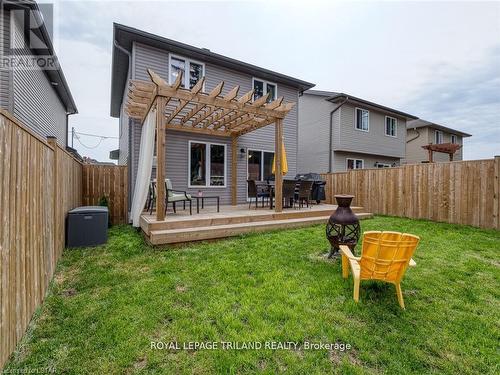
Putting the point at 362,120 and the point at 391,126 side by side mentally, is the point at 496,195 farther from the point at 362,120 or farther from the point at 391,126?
the point at 391,126

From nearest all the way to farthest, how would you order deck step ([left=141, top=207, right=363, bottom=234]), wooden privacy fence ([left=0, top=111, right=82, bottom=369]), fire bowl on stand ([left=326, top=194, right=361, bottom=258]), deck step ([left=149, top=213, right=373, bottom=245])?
wooden privacy fence ([left=0, top=111, right=82, bottom=369])
fire bowl on stand ([left=326, top=194, right=361, bottom=258])
deck step ([left=149, top=213, right=373, bottom=245])
deck step ([left=141, top=207, right=363, bottom=234])

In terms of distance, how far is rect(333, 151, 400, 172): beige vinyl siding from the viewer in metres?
13.9

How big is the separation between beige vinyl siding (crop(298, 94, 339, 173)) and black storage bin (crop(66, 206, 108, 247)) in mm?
11681

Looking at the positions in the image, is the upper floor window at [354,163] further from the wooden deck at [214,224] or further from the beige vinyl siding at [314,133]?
the wooden deck at [214,224]

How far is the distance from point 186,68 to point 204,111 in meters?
2.22

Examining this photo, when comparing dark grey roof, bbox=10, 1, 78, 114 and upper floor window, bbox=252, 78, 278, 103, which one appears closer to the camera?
dark grey roof, bbox=10, 1, 78, 114

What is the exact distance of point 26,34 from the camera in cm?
721

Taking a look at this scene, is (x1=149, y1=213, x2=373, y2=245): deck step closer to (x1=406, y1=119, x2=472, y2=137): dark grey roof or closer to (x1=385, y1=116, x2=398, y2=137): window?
(x1=385, y1=116, x2=398, y2=137): window

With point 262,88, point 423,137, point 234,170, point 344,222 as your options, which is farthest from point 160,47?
point 423,137

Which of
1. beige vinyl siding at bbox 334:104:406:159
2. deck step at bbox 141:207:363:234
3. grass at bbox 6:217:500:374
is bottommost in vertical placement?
grass at bbox 6:217:500:374

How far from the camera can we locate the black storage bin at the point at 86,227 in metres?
4.94

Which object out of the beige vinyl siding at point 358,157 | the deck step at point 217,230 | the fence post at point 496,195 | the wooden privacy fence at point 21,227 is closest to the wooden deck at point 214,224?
the deck step at point 217,230

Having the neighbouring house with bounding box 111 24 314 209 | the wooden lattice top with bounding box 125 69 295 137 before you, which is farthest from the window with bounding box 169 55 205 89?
the wooden lattice top with bounding box 125 69 295 137

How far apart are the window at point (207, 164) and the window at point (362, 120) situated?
9.02 metres
